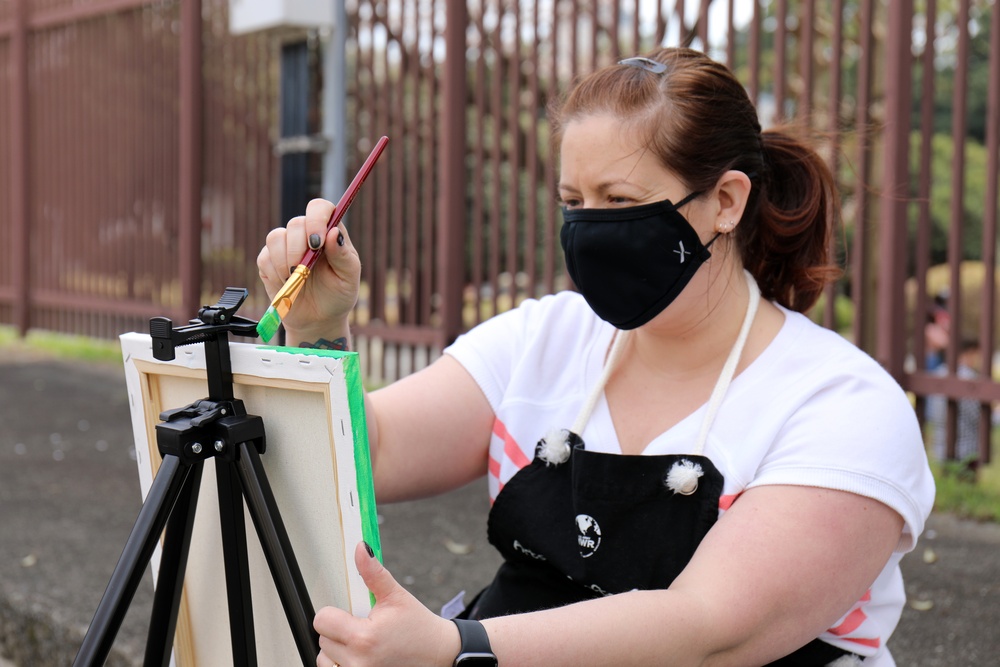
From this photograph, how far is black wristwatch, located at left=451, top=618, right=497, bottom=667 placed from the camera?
129 centimetres

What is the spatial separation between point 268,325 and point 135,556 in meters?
0.33

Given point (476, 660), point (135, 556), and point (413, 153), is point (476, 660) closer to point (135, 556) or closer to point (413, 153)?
point (135, 556)

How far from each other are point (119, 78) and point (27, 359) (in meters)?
2.15

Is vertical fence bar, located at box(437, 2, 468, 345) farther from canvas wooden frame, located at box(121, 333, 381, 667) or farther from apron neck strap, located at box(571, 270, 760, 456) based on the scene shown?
canvas wooden frame, located at box(121, 333, 381, 667)

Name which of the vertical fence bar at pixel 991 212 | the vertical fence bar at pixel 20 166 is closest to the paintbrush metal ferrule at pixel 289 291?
the vertical fence bar at pixel 991 212

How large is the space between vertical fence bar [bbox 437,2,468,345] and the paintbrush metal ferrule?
3.80 m

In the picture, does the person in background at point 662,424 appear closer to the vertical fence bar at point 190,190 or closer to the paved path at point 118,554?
the paved path at point 118,554

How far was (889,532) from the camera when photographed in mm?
1533

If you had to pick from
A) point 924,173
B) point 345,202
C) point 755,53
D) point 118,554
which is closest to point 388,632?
point 345,202

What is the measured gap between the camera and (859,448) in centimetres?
152

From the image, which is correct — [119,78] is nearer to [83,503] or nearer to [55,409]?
[55,409]

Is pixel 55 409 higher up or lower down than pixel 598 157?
lower down

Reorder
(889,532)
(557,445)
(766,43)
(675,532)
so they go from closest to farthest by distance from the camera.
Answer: (889,532), (675,532), (557,445), (766,43)

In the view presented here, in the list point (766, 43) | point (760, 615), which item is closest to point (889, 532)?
point (760, 615)
